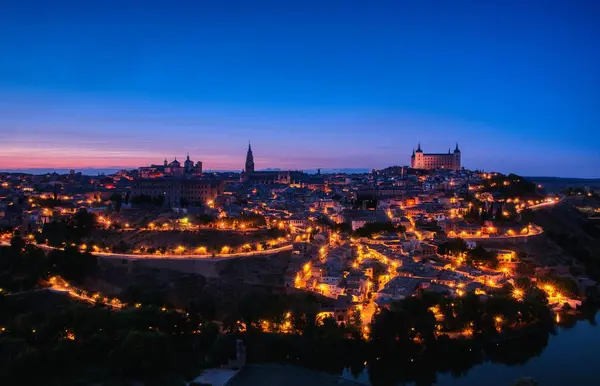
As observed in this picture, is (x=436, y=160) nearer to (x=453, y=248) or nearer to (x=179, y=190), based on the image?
(x=179, y=190)

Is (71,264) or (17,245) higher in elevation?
(17,245)

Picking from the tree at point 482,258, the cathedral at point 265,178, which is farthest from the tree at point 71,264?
the cathedral at point 265,178

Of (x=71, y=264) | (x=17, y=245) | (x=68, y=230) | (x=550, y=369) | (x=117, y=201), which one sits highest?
(x=117, y=201)

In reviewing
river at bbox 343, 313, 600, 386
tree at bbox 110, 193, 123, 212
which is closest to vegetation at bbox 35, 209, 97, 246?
tree at bbox 110, 193, 123, 212

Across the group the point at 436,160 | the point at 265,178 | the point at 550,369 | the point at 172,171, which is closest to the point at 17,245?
the point at 550,369

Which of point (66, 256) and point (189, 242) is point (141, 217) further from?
point (66, 256)

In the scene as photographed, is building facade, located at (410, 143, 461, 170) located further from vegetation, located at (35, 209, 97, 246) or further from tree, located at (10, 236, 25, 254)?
tree, located at (10, 236, 25, 254)

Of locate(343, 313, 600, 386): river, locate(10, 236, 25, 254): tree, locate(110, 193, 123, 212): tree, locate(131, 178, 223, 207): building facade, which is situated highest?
locate(131, 178, 223, 207): building facade

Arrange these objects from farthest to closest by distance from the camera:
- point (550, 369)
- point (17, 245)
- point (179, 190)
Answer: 1. point (179, 190)
2. point (17, 245)
3. point (550, 369)
